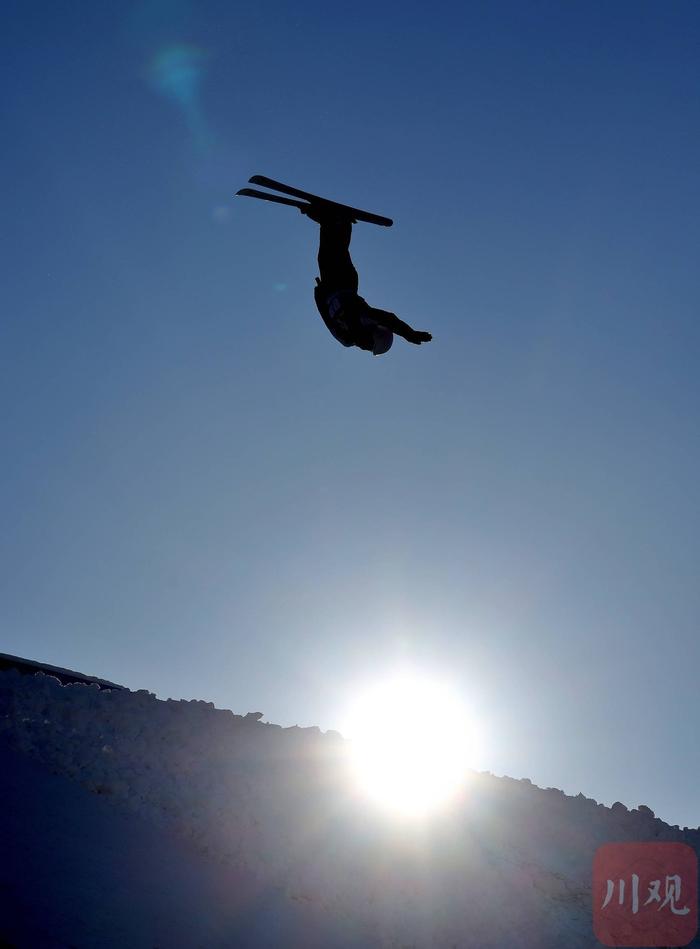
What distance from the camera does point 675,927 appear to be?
11.9 m

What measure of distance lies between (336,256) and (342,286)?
0.40 meters

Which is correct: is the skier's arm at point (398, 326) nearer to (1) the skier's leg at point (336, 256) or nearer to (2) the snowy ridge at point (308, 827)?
(1) the skier's leg at point (336, 256)

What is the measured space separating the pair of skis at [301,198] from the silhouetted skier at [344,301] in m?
0.05

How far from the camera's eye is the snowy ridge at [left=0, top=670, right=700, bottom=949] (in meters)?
9.70

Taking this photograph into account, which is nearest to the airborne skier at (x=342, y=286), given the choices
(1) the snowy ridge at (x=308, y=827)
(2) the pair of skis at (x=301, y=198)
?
(2) the pair of skis at (x=301, y=198)

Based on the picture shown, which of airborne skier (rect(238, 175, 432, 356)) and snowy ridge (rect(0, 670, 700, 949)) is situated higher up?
airborne skier (rect(238, 175, 432, 356))

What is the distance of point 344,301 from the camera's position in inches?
284

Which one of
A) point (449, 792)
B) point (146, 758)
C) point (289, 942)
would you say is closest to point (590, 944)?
point (449, 792)

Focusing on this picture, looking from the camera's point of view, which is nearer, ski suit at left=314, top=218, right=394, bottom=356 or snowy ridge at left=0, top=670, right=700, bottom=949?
ski suit at left=314, top=218, right=394, bottom=356
